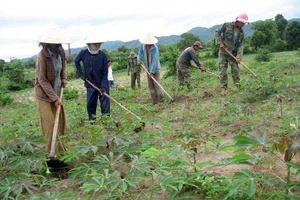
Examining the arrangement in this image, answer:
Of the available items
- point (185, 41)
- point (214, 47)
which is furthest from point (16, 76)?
point (214, 47)

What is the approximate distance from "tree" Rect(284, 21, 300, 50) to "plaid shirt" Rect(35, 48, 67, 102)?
26531 millimetres

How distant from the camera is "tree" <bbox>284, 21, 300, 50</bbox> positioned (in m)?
26.8

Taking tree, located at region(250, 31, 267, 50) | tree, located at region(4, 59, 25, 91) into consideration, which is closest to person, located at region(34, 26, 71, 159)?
tree, located at region(4, 59, 25, 91)

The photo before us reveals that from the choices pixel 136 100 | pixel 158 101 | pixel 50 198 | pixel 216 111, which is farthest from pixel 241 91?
pixel 50 198

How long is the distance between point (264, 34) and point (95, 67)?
2559 cm

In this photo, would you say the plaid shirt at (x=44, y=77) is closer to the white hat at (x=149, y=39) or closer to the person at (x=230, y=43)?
the white hat at (x=149, y=39)

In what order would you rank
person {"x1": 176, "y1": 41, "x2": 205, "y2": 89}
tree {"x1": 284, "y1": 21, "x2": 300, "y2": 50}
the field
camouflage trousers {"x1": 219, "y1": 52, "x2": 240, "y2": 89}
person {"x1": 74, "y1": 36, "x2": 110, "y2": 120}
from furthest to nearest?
tree {"x1": 284, "y1": 21, "x2": 300, "y2": 50} → person {"x1": 176, "y1": 41, "x2": 205, "y2": 89} → camouflage trousers {"x1": 219, "y1": 52, "x2": 240, "y2": 89} → person {"x1": 74, "y1": 36, "x2": 110, "y2": 120} → the field

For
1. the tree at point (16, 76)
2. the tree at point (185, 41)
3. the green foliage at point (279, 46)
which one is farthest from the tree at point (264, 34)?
the tree at point (16, 76)

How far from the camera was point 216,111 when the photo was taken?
4973mm

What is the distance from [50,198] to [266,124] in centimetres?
282

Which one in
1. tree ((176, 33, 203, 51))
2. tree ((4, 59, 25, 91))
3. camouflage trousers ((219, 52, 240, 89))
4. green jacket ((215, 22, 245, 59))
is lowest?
tree ((4, 59, 25, 91))

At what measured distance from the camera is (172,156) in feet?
7.27

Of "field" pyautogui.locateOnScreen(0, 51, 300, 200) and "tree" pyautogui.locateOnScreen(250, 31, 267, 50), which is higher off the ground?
"tree" pyautogui.locateOnScreen(250, 31, 267, 50)

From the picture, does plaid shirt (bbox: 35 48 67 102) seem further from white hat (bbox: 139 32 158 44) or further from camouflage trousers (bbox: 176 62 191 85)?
camouflage trousers (bbox: 176 62 191 85)
